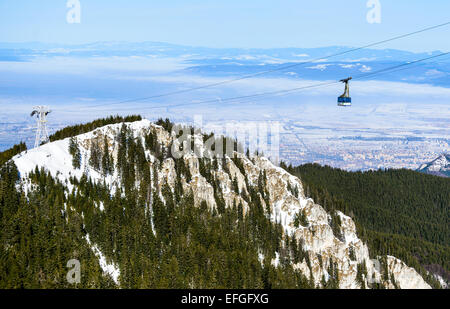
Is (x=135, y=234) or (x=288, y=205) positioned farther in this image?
(x=288, y=205)

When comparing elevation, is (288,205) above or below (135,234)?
below

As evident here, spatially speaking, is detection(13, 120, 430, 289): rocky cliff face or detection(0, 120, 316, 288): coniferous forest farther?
detection(13, 120, 430, 289): rocky cliff face

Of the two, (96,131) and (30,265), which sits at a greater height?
(96,131)

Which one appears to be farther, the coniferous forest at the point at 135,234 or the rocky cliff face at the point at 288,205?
the rocky cliff face at the point at 288,205

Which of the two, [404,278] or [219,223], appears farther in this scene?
[404,278]

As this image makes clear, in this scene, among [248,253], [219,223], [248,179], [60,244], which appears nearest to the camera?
[60,244]
